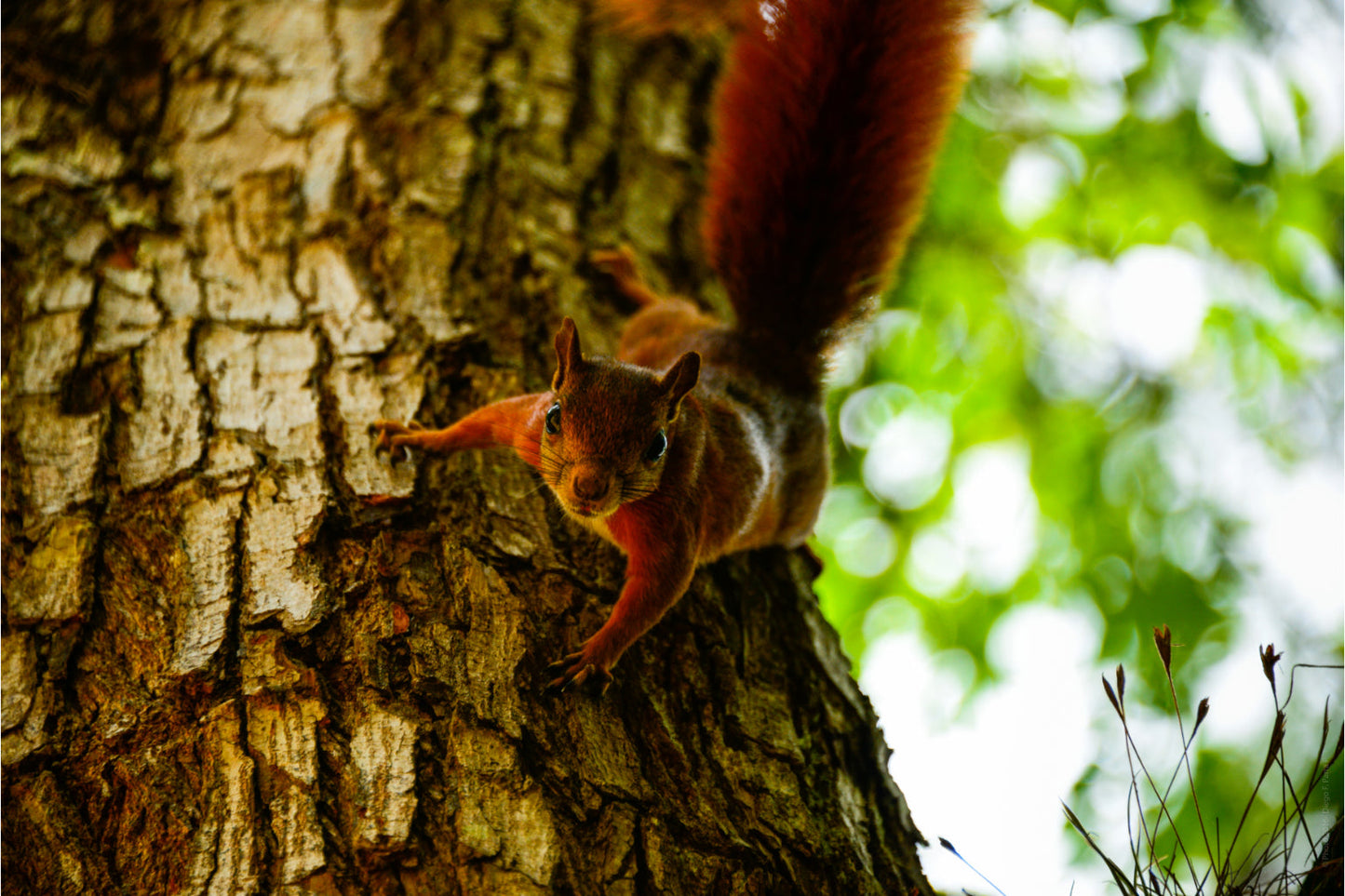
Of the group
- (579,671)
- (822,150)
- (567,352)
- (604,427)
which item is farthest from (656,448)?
(822,150)

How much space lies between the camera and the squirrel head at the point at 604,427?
1.63m

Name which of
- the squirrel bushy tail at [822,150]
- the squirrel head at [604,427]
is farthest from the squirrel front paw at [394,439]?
the squirrel bushy tail at [822,150]

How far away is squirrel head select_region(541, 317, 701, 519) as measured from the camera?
5.34 feet

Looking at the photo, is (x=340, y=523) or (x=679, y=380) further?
(x=679, y=380)

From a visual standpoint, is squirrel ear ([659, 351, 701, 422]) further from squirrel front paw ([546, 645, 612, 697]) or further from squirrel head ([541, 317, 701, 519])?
squirrel front paw ([546, 645, 612, 697])

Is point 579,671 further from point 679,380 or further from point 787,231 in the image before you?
point 787,231

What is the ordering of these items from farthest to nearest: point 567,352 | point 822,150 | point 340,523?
1. point 822,150
2. point 567,352
3. point 340,523

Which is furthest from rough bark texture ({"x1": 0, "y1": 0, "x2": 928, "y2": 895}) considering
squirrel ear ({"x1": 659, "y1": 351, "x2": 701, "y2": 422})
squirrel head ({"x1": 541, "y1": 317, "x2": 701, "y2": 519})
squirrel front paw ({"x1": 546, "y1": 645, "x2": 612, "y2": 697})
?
squirrel ear ({"x1": 659, "y1": 351, "x2": 701, "y2": 422})

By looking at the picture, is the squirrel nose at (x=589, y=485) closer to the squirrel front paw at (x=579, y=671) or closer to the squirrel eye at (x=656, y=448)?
the squirrel eye at (x=656, y=448)

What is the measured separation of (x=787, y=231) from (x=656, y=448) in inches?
33.4

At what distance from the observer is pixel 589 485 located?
1.59 meters

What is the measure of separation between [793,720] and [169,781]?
93cm

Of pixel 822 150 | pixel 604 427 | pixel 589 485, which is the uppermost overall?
pixel 822 150

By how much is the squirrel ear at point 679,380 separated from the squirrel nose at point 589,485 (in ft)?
0.71
